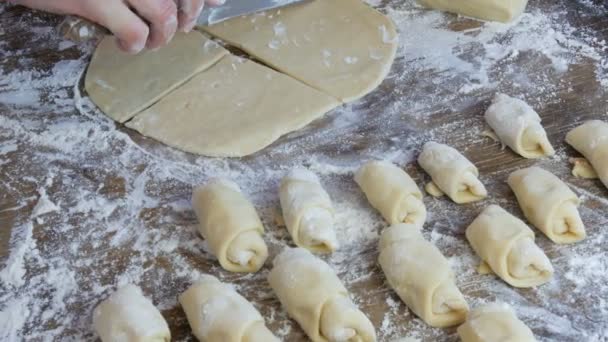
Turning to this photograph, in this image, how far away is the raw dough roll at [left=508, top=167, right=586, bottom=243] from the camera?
188 cm

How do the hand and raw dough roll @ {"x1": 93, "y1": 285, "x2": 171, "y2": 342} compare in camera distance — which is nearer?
raw dough roll @ {"x1": 93, "y1": 285, "x2": 171, "y2": 342}

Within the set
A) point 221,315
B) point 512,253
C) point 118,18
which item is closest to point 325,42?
point 118,18

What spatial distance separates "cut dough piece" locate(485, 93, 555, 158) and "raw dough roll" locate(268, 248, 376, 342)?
73 cm

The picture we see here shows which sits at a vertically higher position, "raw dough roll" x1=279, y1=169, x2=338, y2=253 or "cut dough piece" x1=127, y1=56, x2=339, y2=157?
"raw dough roll" x1=279, y1=169, x2=338, y2=253

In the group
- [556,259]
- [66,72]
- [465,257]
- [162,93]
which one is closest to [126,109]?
[162,93]

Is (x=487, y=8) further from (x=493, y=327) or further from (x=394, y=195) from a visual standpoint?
(x=493, y=327)

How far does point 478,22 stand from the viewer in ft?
8.57

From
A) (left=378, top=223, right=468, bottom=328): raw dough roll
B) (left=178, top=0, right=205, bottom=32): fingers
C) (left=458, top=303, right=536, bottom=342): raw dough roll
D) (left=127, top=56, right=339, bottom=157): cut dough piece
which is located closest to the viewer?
(left=458, top=303, right=536, bottom=342): raw dough roll

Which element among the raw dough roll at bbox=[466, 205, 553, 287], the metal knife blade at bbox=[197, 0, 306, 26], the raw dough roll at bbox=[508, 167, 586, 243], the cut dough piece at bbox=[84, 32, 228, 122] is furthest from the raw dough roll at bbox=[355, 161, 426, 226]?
the metal knife blade at bbox=[197, 0, 306, 26]

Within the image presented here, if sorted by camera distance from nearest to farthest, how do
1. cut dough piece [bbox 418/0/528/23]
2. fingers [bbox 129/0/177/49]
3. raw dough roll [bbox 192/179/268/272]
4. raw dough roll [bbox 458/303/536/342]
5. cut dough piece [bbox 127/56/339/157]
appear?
raw dough roll [bbox 458/303/536/342]
raw dough roll [bbox 192/179/268/272]
fingers [bbox 129/0/177/49]
cut dough piece [bbox 127/56/339/157]
cut dough piece [bbox 418/0/528/23]

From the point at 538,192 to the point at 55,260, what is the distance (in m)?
1.28

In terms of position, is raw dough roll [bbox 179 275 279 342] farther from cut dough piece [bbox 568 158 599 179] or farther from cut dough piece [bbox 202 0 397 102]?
cut dough piece [bbox 568 158 599 179]

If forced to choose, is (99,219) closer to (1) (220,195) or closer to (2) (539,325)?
(1) (220,195)

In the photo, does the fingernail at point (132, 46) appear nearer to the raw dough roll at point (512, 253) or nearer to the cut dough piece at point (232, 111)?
the cut dough piece at point (232, 111)
